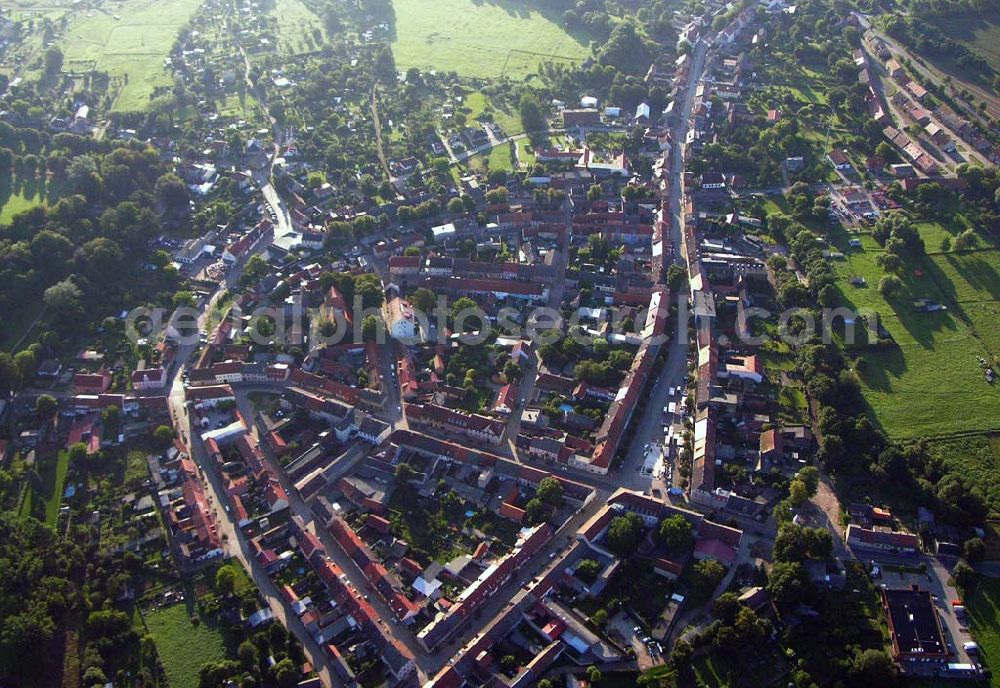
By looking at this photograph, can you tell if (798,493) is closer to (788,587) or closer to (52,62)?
(788,587)

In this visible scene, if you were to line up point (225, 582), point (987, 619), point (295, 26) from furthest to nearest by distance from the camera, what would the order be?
1. point (295, 26)
2. point (225, 582)
3. point (987, 619)

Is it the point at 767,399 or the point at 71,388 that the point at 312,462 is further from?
the point at 767,399

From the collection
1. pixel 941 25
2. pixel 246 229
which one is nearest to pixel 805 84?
pixel 941 25

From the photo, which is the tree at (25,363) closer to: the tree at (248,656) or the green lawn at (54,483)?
the green lawn at (54,483)

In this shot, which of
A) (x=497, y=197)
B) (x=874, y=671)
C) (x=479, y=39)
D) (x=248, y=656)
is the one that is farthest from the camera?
(x=479, y=39)

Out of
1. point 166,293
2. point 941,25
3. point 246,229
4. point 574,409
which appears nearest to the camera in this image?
point 574,409

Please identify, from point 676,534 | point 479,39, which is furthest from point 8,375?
point 479,39
